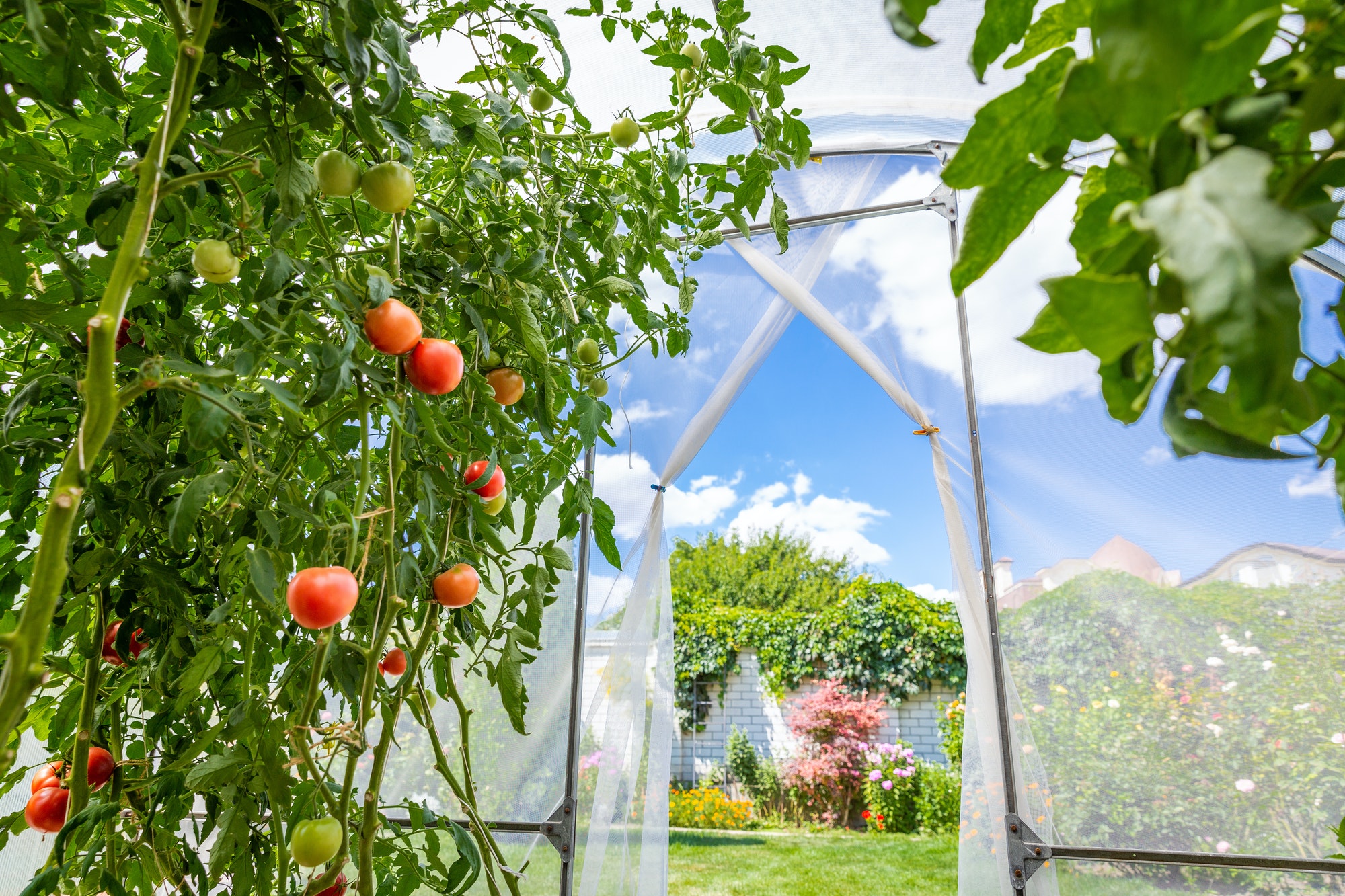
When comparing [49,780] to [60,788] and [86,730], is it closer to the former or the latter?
[60,788]

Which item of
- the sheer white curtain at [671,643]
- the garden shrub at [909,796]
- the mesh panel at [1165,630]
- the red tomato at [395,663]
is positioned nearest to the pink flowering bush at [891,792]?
the garden shrub at [909,796]

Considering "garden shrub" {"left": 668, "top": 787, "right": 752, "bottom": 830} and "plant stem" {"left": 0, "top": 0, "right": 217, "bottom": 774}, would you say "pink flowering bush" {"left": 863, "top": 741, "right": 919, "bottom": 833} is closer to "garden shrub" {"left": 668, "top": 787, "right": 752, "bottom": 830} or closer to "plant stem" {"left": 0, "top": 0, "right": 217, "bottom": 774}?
"garden shrub" {"left": 668, "top": 787, "right": 752, "bottom": 830}

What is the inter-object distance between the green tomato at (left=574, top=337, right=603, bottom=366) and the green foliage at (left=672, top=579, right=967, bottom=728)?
7.42 metres

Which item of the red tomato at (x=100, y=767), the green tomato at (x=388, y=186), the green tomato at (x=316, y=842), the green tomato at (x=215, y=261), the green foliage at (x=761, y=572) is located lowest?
the green tomato at (x=316, y=842)

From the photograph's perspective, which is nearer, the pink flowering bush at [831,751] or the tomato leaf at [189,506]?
the tomato leaf at [189,506]

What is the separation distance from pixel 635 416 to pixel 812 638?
582cm

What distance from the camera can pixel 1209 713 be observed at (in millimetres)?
2092

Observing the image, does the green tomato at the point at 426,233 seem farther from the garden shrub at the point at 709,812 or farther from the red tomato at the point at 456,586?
the garden shrub at the point at 709,812

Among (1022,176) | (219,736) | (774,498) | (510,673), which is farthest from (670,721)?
(774,498)

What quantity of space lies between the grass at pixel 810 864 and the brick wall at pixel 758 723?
94 centimetres

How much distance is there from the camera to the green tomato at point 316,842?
0.59 metres

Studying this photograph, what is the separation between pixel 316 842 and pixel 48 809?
374 mm

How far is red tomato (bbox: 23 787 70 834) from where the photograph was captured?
740 mm

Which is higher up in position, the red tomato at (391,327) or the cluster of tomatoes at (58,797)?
the red tomato at (391,327)
